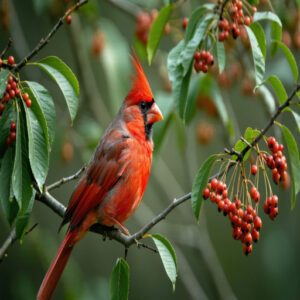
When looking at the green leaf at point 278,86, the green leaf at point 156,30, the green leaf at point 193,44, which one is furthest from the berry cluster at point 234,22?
the green leaf at point 156,30

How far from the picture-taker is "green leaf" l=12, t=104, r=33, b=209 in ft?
8.22

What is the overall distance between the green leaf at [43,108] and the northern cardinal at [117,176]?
808 mm

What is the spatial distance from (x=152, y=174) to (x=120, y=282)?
10.9 feet

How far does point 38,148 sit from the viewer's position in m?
2.54

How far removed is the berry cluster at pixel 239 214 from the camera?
98.6 inches

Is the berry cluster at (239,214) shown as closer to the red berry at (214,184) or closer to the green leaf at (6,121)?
the red berry at (214,184)

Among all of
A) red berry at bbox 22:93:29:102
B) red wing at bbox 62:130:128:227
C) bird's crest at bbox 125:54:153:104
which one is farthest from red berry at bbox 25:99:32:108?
bird's crest at bbox 125:54:153:104

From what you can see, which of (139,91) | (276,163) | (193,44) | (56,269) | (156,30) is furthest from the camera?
(139,91)

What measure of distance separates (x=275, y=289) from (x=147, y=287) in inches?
66.1

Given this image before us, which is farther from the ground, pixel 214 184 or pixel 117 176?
pixel 117 176

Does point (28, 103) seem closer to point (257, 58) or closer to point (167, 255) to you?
point (167, 255)

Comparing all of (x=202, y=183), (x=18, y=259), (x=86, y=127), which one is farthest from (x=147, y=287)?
(x=202, y=183)

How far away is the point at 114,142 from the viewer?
3.85m

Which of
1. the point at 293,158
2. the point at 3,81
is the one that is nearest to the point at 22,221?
the point at 3,81
